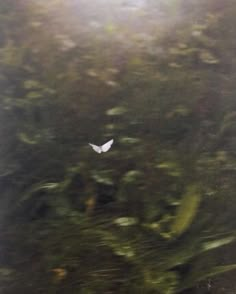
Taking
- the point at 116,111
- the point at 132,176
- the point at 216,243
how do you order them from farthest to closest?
the point at 116,111 → the point at 132,176 → the point at 216,243

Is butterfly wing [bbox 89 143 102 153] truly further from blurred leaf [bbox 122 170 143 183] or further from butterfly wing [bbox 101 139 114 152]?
blurred leaf [bbox 122 170 143 183]

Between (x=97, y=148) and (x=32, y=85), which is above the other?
(x=32, y=85)

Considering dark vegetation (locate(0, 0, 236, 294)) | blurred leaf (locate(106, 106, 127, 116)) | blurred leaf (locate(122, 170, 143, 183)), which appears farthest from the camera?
blurred leaf (locate(106, 106, 127, 116))

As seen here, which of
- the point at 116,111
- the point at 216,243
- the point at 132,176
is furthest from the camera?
the point at 116,111

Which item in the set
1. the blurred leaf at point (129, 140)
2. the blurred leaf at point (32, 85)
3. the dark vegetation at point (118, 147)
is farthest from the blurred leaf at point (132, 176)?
the blurred leaf at point (32, 85)

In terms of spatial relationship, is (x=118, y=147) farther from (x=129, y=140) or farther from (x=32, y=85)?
(x=32, y=85)

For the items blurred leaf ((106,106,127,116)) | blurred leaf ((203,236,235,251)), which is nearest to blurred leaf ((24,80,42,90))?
blurred leaf ((106,106,127,116))

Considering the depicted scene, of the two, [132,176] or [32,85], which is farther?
[32,85]

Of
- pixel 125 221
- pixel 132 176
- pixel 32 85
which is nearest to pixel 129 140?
pixel 132 176

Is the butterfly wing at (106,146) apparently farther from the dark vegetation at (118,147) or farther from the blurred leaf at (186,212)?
the blurred leaf at (186,212)

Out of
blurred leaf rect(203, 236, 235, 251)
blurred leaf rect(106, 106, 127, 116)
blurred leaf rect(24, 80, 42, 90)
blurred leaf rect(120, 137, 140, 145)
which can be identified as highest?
blurred leaf rect(24, 80, 42, 90)
